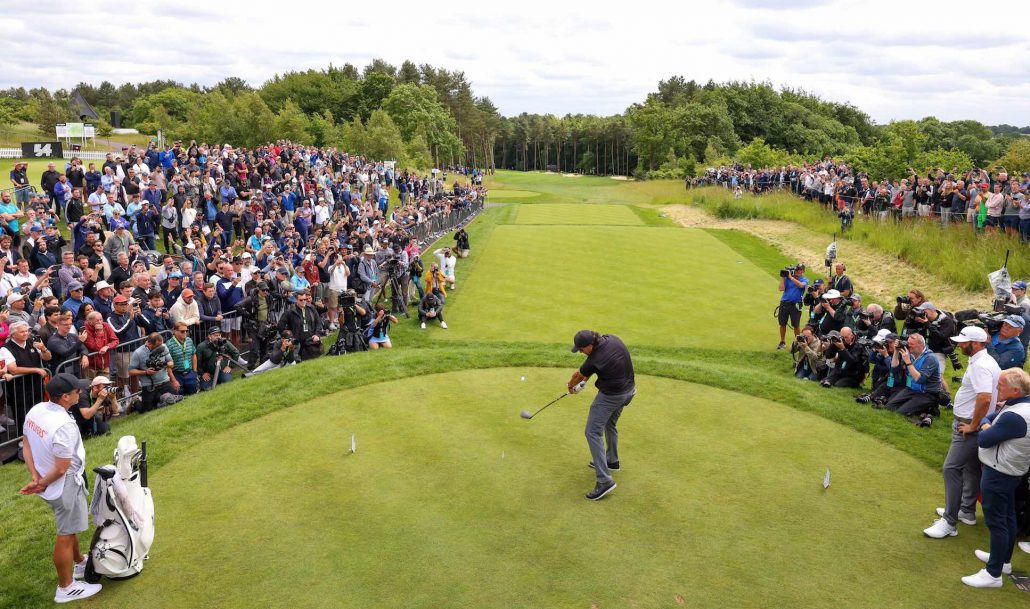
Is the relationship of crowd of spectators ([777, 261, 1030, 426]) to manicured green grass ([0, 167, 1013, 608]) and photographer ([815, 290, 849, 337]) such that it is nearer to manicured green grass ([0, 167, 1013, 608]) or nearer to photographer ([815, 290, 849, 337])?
photographer ([815, 290, 849, 337])

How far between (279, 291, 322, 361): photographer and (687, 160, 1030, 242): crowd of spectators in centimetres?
2069

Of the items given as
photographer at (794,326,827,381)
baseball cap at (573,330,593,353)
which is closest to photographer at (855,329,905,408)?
photographer at (794,326,827,381)

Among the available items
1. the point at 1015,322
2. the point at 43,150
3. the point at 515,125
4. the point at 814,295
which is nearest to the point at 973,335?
the point at 1015,322

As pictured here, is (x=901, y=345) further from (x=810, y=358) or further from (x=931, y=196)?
(x=931, y=196)

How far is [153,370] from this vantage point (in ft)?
39.1

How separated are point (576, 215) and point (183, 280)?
35.6 meters

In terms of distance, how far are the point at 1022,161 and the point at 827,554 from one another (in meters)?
70.8

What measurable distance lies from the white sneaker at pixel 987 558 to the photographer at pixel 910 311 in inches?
210

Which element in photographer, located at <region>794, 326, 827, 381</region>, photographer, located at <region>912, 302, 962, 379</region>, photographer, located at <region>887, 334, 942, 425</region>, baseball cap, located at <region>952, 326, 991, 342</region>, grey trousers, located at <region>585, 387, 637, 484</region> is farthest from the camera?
photographer, located at <region>794, 326, 827, 381</region>

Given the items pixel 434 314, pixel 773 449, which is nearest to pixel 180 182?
pixel 434 314

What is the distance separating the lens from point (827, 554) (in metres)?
7.35

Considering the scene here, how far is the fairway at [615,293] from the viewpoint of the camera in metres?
17.9

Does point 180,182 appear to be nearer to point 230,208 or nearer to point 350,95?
point 230,208

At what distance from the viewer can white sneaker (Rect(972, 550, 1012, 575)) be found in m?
7.21
